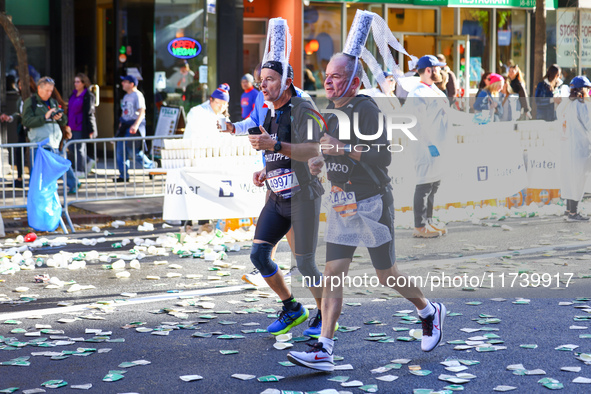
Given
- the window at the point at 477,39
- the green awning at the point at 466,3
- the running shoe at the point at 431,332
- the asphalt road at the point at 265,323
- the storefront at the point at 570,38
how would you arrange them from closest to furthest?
the asphalt road at the point at 265,323 < the running shoe at the point at 431,332 < the green awning at the point at 466,3 < the window at the point at 477,39 < the storefront at the point at 570,38

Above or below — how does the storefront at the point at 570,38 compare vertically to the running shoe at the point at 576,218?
above

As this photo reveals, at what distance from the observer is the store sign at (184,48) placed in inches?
704

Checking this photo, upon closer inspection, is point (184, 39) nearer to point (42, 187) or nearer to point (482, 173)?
point (42, 187)

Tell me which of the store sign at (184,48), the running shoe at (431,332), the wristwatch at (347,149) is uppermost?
the store sign at (184,48)

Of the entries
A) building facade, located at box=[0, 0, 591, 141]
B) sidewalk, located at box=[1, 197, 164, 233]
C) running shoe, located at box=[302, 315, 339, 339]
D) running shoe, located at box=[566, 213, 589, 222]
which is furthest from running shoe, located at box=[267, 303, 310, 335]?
building facade, located at box=[0, 0, 591, 141]

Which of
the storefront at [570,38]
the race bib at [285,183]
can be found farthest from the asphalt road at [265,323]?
the storefront at [570,38]

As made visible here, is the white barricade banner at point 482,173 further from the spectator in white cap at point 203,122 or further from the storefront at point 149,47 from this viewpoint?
the storefront at point 149,47

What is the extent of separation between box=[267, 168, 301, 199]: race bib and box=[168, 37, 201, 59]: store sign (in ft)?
40.3

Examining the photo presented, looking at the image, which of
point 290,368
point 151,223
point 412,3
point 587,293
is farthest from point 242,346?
point 412,3

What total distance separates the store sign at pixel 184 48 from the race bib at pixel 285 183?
1229cm

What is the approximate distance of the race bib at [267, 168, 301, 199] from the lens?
5.96 meters

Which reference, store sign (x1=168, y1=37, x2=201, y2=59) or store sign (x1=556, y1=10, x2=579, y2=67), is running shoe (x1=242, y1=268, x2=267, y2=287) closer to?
store sign (x1=168, y1=37, x2=201, y2=59)

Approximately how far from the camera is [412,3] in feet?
72.9

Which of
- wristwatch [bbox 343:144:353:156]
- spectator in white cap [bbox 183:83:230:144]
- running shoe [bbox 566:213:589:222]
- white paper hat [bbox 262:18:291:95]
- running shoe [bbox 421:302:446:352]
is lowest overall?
running shoe [bbox 421:302:446:352]
